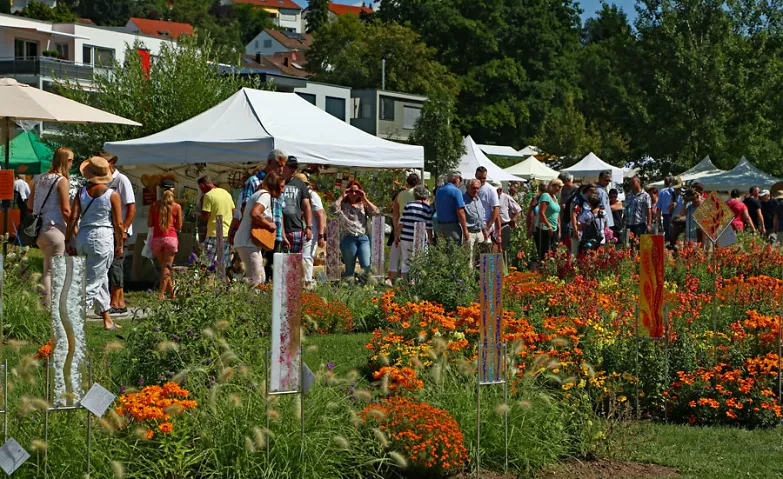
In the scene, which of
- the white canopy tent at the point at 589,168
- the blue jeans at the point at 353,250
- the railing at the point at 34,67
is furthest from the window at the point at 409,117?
the blue jeans at the point at 353,250

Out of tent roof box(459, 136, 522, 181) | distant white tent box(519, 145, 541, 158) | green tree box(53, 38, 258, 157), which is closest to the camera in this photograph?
green tree box(53, 38, 258, 157)

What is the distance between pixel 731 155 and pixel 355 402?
34.4 m

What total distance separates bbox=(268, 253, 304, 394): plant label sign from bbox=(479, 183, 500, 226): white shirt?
11.1 m

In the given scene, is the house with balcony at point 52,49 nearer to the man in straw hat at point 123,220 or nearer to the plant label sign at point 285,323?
the man in straw hat at point 123,220

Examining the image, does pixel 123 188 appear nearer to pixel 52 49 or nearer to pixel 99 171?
pixel 99 171

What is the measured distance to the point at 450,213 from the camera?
14266 mm

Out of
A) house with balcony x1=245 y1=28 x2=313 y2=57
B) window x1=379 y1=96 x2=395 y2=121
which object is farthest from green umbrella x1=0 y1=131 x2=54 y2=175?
house with balcony x1=245 y1=28 x2=313 y2=57

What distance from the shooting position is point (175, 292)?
23.0ft

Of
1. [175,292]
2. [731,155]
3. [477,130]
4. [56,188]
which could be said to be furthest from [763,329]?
[477,130]

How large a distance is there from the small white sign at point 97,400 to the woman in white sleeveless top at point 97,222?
4914mm

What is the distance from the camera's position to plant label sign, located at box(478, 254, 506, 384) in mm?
5762

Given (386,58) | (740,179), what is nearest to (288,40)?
(386,58)

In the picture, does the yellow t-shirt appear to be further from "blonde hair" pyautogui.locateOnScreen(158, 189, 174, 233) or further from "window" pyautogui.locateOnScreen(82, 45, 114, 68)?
"window" pyautogui.locateOnScreen(82, 45, 114, 68)

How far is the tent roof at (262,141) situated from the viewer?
47.7ft
